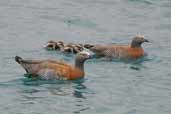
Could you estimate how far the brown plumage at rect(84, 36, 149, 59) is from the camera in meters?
23.5

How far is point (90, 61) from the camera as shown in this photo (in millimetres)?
23125

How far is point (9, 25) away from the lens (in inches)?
1023

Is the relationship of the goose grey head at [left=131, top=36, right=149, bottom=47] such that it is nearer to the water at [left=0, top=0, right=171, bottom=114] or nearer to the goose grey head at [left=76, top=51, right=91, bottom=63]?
the water at [left=0, top=0, right=171, bottom=114]

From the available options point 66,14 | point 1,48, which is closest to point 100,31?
point 66,14

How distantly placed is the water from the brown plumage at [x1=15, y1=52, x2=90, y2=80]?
217mm

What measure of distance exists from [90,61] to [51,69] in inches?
84.3

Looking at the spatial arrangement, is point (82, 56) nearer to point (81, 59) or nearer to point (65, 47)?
point (81, 59)

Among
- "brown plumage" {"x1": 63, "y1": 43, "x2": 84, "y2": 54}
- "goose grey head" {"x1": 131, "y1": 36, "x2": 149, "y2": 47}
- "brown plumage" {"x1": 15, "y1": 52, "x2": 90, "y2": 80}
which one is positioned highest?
"goose grey head" {"x1": 131, "y1": 36, "x2": 149, "y2": 47}

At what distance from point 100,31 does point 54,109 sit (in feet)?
24.7

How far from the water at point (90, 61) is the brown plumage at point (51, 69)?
22 centimetres

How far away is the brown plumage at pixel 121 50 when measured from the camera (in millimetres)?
23500

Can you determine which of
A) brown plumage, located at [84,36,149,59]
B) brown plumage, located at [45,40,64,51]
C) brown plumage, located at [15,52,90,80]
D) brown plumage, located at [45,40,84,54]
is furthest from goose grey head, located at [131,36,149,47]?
brown plumage, located at [15,52,90,80]

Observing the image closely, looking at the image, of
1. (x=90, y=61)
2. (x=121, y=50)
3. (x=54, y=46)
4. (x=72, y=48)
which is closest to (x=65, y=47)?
(x=72, y=48)

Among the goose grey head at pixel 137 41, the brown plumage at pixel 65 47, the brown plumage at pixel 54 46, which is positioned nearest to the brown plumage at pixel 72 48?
the brown plumage at pixel 65 47
